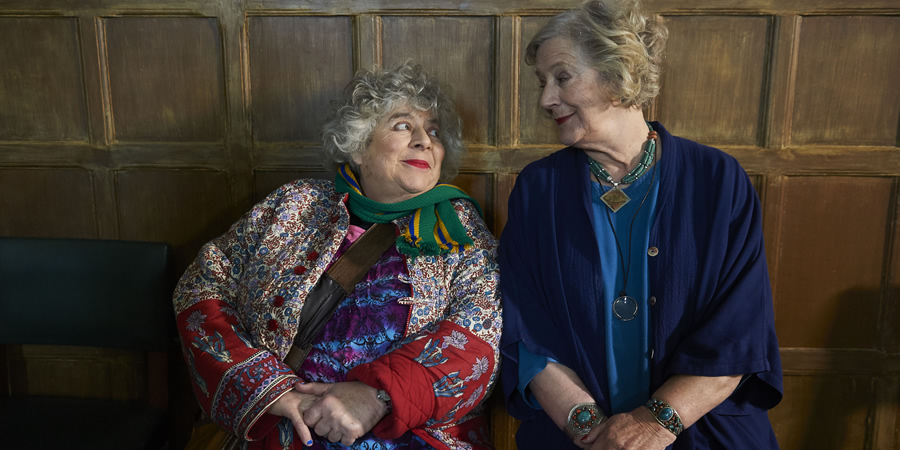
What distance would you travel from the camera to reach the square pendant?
142 centimetres

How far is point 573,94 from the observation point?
138 cm

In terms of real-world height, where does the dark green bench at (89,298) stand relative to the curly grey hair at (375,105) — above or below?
below

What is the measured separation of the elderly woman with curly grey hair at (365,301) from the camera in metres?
1.38

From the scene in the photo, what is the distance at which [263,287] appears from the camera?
61.7 inches

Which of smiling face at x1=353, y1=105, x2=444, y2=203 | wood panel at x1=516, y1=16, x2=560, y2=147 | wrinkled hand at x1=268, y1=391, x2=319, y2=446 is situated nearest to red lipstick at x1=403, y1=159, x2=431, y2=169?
smiling face at x1=353, y1=105, x2=444, y2=203

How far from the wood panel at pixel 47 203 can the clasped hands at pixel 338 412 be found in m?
1.19

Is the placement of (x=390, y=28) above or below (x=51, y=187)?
above

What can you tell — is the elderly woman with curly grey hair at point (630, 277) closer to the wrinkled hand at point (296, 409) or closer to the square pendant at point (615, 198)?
the square pendant at point (615, 198)

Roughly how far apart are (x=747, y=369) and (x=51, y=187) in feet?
7.38

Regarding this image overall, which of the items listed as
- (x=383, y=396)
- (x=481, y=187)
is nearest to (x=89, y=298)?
(x=383, y=396)

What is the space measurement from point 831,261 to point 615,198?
101 cm

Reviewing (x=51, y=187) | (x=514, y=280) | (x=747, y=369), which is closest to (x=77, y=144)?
(x=51, y=187)

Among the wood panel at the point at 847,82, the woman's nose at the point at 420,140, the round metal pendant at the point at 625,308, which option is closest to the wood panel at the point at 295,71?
the woman's nose at the point at 420,140

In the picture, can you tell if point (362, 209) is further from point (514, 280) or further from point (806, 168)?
point (806, 168)
